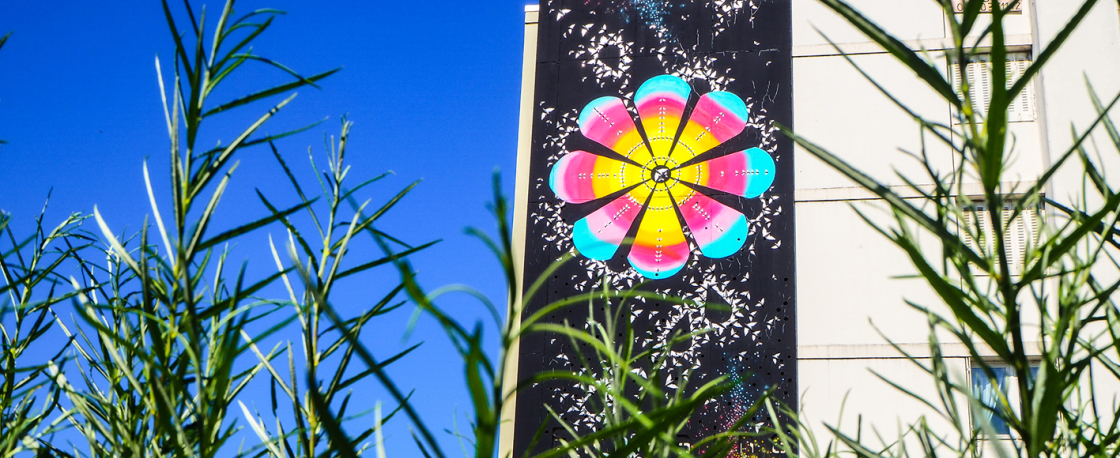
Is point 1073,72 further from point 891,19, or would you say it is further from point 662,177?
point 662,177

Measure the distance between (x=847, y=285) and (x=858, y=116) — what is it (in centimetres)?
125

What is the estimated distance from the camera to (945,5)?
46cm

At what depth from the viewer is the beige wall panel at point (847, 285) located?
6332 millimetres

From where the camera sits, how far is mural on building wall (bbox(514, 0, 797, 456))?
21.0 ft

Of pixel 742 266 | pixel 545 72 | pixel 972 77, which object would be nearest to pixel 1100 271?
pixel 972 77

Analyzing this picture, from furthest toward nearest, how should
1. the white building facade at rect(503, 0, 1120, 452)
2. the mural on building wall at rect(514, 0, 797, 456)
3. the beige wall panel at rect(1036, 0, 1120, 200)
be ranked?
1. the beige wall panel at rect(1036, 0, 1120, 200)
2. the mural on building wall at rect(514, 0, 797, 456)
3. the white building facade at rect(503, 0, 1120, 452)

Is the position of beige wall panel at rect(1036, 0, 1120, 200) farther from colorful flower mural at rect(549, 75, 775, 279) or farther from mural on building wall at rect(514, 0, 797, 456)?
colorful flower mural at rect(549, 75, 775, 279)

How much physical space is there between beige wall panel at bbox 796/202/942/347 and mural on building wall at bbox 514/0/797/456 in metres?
0.14

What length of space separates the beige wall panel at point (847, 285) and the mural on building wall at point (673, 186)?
14 centimetres

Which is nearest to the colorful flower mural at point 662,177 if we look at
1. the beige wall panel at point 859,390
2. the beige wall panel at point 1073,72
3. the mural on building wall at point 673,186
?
the mural on building wall at point 673,186

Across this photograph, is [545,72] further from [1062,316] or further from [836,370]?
[1062,316]

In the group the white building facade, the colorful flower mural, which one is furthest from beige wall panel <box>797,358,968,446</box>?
the colorful flower mural

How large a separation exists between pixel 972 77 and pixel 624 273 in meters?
2.94

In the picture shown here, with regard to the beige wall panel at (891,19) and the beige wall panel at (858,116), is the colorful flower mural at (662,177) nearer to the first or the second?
the beige wall panel at (858,116)
